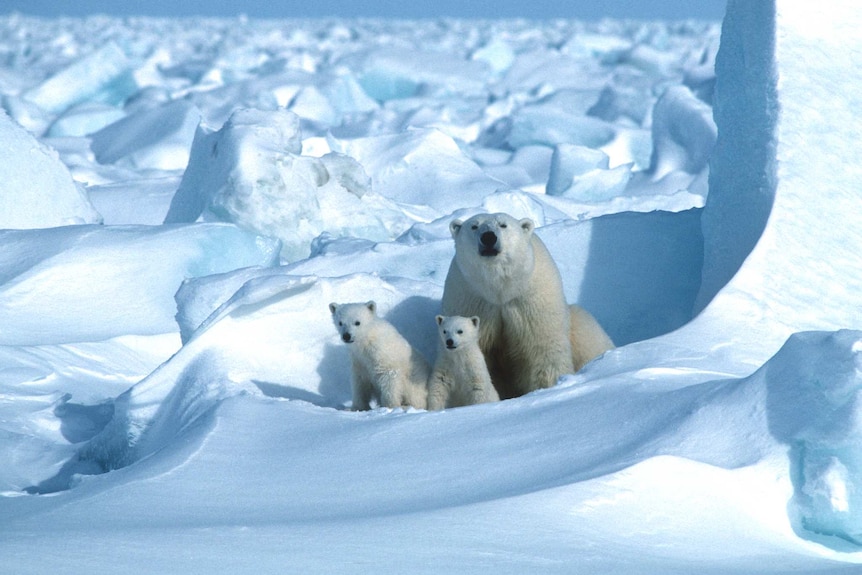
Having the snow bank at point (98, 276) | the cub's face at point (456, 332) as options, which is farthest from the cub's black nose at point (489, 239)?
the snow bank at point (98, 276)

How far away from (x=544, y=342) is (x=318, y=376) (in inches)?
30.9

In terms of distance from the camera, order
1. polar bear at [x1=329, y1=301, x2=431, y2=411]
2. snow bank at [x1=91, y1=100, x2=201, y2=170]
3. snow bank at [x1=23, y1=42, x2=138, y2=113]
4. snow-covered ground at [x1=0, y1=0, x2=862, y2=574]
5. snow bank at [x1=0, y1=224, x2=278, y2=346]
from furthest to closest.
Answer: snow bank at [x1=23, y1=42, x2=138, y2=113]
snow bank at [x1=91, y1=100, x2=201, y2=170]
snow bank at [x1=0, y1=224, x2=278, y2=346]
polar bear at [x1=329, y1=301, x2=431, y2=411]
snow-covered ground at [x1=0, y1=0, x2=862, y2=574]

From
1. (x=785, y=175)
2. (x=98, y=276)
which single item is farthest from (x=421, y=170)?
(x=785, y=175)

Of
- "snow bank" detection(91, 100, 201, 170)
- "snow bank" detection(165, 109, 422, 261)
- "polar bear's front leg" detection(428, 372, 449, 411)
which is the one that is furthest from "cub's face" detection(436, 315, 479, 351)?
"snow bank" detection(91, 100, 201, 170)

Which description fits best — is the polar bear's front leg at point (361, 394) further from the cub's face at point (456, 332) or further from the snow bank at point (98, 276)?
the snow bank at point (98, 276)

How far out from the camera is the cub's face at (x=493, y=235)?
3.21 m

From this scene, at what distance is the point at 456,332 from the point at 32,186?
314cm

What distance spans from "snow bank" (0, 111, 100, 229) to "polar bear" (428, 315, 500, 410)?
292 centimetres

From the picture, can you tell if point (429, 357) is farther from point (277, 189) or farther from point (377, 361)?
point (277, 189)

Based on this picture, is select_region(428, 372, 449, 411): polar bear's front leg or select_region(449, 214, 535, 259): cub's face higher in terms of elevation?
select_region(449, 214, 535, 259): cub's face

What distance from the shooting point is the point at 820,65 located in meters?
3.97

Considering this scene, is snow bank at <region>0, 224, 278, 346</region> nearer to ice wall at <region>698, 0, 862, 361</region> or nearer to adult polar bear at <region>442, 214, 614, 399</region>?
adult polar bear at <region>442, 214, 614, 399</region>

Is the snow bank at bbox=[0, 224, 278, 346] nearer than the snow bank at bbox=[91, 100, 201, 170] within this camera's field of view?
Yes

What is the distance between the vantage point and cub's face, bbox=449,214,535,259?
3.21 m
